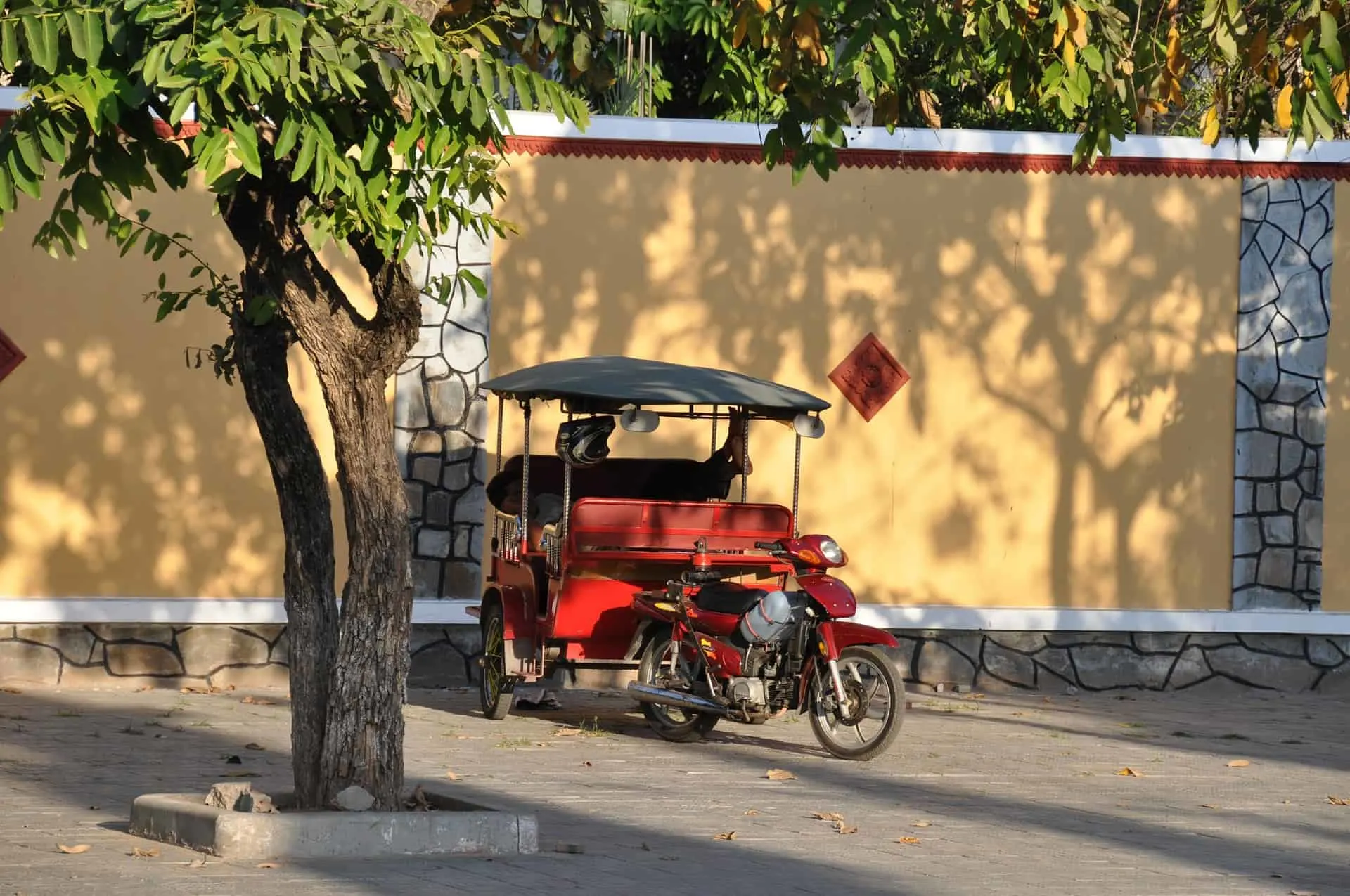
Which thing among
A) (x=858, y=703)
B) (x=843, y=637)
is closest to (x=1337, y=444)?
(x=843, y=637)

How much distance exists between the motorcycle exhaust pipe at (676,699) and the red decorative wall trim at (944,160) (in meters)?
4.21

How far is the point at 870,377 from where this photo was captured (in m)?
13.7

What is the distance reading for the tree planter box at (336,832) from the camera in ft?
23.3

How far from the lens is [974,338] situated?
13.8 metres

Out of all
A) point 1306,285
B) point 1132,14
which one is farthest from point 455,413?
point 1306,285

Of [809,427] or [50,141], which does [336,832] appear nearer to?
[50,141]

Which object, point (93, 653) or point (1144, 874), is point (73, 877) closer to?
point (1144, 874)

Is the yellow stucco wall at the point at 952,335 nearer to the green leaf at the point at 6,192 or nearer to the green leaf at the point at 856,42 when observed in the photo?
the green leaf at the point at 856,42

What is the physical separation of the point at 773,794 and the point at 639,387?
2862mm

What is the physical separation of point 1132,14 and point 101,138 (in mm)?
8111

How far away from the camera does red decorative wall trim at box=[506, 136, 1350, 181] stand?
13.4 metres

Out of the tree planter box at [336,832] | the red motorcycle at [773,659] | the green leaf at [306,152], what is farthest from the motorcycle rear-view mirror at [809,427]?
the green leaf at [306,152]

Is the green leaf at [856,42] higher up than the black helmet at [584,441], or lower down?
higher up

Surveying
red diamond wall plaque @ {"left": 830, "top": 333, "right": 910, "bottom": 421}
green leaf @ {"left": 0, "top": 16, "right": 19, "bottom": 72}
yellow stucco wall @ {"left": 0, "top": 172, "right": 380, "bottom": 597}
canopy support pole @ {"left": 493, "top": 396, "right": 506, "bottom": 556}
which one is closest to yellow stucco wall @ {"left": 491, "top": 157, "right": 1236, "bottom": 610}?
red diamond wall plaque @ {"left": 830, "top": 333, "right": 910, "bottom": 421}
